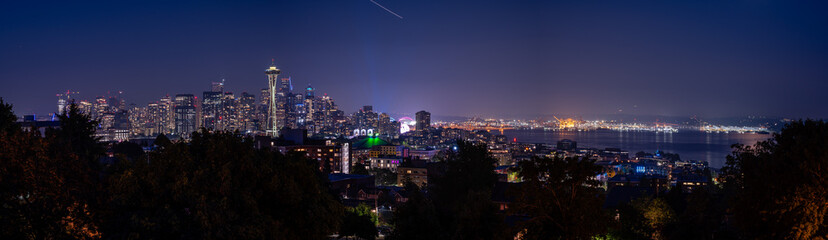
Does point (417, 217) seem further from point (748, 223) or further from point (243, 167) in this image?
point (748, 223)

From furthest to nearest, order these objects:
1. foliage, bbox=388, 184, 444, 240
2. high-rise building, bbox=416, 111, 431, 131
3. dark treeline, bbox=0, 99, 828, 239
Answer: high-rise building, bbox=416, 111, 431, 131 → foliage, bbox=388, 184, 444, 240 → dark treeline, bbox=0, 99, 828, 239

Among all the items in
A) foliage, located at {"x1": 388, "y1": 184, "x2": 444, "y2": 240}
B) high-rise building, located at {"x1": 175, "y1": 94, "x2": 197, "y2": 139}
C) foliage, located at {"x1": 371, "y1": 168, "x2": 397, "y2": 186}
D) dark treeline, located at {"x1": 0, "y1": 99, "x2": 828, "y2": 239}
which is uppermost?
high-rise building, located at {"x1": 175, "y1": 94, "x2": 197, "y2": 139}

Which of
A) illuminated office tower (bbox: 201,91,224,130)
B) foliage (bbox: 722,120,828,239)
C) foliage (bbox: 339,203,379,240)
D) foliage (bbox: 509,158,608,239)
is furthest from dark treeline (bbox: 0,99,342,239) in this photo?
illuminated office tower (bbox: 201,91,224,130)

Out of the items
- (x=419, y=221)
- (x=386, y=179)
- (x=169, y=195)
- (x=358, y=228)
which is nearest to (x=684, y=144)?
(x=386, y=179)

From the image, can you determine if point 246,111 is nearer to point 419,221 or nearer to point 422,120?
point 422,120

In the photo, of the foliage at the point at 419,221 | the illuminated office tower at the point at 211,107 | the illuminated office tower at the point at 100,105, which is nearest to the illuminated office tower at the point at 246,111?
the illuminated office tower at the point at 211,107

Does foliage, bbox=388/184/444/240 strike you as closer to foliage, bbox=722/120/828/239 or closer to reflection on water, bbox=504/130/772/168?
foliage, bbox=722/120/828/239

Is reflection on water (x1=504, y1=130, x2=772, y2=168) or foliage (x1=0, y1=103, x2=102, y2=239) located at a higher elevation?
foliage (x1=0, y1=103, x2=102, y2=239)
